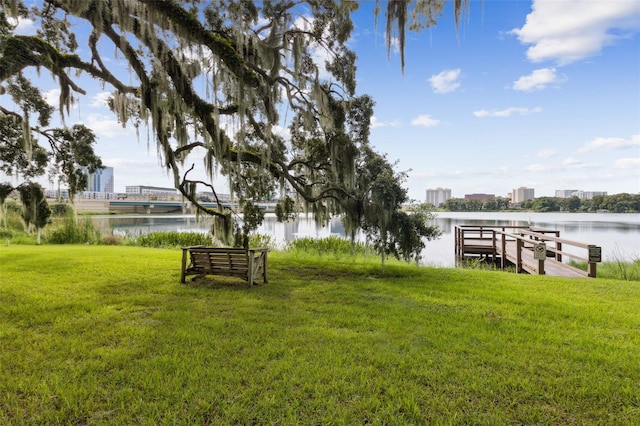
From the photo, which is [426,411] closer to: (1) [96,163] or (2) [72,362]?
(2) [72,362]

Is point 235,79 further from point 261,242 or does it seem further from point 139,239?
point 139,239

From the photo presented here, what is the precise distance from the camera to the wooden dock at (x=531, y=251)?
8.66 m

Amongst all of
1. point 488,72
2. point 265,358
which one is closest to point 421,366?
point 265,358

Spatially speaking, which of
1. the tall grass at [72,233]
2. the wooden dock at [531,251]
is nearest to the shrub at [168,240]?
the tall grass at [72,233]

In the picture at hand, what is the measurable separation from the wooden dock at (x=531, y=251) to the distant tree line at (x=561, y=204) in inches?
1601

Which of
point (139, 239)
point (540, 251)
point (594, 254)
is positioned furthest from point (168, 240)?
point (594, 254)

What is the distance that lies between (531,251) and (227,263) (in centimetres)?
1147

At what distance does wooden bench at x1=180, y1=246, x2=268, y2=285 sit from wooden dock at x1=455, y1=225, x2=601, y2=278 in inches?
290

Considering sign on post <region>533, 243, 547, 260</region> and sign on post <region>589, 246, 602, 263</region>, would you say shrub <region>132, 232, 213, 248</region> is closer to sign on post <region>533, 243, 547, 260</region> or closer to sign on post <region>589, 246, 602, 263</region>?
sign on post <region>533, 243, 547, 260</region>

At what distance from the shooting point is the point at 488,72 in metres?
10.9

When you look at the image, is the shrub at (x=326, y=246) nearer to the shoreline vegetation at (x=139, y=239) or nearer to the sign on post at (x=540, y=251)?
the shoreline vegetation at (x=139, y=239)

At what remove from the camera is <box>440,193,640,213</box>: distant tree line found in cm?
5022

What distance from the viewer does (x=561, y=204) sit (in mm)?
52781

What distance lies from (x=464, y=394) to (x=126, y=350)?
3093 millimetres
